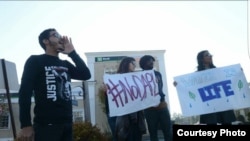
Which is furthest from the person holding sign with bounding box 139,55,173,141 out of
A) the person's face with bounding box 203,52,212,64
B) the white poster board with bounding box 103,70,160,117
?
the person's face with bounding box 203,52,212,64

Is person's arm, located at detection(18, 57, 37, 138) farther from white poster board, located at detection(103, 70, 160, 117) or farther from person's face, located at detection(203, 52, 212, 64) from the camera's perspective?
person's face, located at detection(203, 52, 212, 64)

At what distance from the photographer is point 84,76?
392 cm

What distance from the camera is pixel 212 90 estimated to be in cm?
595

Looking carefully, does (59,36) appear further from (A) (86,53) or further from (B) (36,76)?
(A) (86,53)

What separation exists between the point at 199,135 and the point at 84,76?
4.84 feet

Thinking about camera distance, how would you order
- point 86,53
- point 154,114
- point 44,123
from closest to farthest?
1. point 44,123
2. point 154,114
3. point 86,53

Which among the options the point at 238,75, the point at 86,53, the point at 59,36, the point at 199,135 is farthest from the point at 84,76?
the point at 86,53

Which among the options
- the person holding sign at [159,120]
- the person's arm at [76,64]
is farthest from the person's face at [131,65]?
the person's arm at [76,64]

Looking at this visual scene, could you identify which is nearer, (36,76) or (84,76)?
(36,76)

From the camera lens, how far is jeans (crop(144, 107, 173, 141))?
5.67 meters

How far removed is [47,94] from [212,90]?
3387 millimetres

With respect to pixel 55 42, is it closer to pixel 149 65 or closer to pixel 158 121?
pixel 149 65

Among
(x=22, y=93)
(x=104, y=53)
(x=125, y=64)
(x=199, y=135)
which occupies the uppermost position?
(x=104, y=53)

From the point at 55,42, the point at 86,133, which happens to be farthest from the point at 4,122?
the point at 55,42
